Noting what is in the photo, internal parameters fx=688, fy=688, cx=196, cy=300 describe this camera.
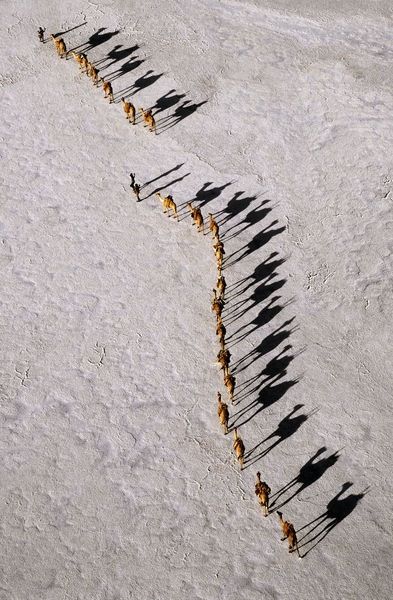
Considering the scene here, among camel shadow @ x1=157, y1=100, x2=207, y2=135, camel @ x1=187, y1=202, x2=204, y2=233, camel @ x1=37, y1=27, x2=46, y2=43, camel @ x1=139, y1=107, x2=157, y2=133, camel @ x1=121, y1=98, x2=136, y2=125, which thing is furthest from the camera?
camel @ x1=37, y1=27, x2=46, y2=43

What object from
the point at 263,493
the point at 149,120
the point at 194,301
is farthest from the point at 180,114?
the point at 263,493

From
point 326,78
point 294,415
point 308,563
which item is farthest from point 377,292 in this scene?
point 326,78

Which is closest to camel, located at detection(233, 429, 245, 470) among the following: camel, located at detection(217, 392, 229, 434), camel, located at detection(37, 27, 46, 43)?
camel, located at detection(217, 392, 229, 434)

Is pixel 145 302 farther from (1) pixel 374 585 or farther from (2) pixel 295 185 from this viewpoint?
(1) pixel 374 585

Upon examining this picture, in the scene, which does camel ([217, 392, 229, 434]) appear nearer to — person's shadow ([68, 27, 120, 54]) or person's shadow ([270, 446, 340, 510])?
person's shadow ([270, 446, 340, 510])

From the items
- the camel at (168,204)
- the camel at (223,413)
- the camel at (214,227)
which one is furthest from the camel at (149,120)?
the camel at (223,413)

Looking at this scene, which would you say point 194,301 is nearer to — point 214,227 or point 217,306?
point 217,306

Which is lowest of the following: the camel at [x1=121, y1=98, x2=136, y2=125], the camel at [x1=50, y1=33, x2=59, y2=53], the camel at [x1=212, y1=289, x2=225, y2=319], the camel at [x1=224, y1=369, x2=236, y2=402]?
the camel at [x1=224, y1=369, x2=236, y2=402]
